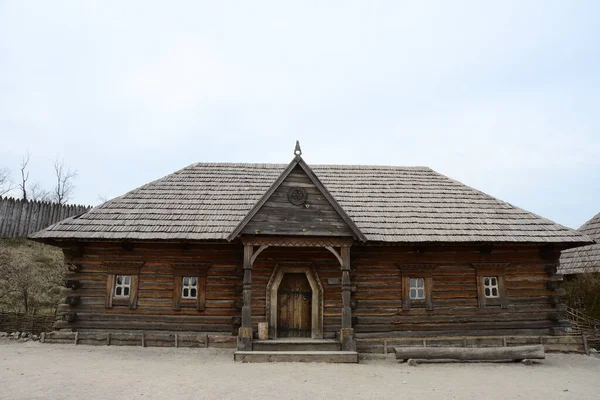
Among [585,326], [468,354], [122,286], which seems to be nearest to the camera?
[468,354]

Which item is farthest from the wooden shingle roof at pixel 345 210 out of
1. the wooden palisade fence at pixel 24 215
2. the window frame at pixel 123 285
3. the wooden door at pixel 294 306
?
the wooden palisade fence at pixel 24 215

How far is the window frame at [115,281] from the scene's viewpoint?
11.9m

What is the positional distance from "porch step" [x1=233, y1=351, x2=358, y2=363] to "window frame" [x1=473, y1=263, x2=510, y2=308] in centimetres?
466

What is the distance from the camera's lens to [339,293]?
1201 centimetres

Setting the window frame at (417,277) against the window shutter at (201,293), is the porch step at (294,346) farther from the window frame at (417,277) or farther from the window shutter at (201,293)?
the window frame at (417,277)

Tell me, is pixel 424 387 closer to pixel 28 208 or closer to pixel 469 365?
pixel 469 365

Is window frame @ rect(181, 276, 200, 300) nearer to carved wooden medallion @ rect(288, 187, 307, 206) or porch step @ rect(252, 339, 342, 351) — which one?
porch step @ rect(252, 339, 342, 351)

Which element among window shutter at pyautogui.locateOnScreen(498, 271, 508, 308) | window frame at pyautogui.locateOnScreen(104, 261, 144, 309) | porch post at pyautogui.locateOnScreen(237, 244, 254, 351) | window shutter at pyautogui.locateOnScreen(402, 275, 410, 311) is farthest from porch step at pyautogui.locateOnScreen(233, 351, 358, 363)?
window shutter at pyautogui.locateOnScreen(498, 271, 508, 308)

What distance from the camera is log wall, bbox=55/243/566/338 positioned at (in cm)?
1185

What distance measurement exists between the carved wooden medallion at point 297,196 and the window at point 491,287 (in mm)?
6055

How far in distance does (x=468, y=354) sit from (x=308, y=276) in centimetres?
454

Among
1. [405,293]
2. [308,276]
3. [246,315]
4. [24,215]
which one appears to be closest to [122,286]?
[246,315]

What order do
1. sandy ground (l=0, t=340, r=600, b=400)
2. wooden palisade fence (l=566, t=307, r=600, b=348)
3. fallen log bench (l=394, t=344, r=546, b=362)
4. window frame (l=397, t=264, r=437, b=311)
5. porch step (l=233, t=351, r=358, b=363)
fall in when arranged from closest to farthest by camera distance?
1. sandy ground (l=0, t=340, r=600, b=400)
2. porch step (l=233, t=351, r=358, b=363)
3. fallen log bench (l=394, t=344, r=546, b=362)
4. window frame (l=397, t=264, r=437, b=311)
5. wooden palisade fence (l=566, t=307, r=600, b=348)

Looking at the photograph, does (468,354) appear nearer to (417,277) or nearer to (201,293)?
(417,277)
